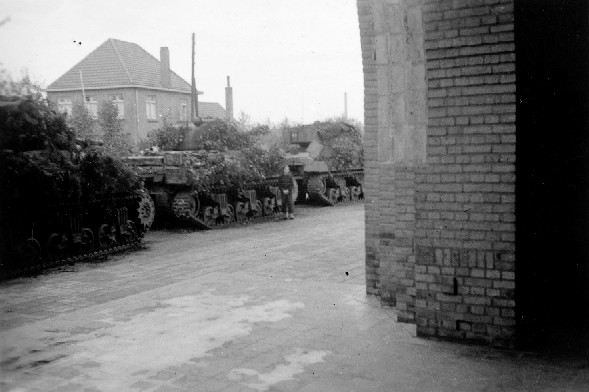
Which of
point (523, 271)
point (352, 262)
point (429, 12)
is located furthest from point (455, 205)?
point (352, 262)

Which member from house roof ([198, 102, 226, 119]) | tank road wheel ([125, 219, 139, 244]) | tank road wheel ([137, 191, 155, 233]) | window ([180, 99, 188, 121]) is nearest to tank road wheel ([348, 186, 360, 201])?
tank road wheel ([137, 191, 155, 233])

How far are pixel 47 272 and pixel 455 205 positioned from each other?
7782mm

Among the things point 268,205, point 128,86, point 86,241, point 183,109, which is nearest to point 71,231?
point 86,241

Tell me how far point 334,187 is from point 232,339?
19.1 metres

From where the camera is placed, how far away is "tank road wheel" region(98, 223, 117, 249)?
12.9m

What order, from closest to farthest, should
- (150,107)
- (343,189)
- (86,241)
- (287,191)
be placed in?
(86,241)
(287,191)
(343,189)
(150,107)

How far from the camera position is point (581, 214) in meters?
7.04

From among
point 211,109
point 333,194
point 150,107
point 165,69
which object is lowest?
point 333,194

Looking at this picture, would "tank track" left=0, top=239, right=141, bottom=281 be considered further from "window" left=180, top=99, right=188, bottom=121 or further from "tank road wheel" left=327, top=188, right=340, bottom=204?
"window" left=180, top=99, right=188, bottom=121

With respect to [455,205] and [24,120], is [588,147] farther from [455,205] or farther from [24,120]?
[24,120]

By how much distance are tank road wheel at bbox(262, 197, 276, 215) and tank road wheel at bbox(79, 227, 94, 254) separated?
773 cm

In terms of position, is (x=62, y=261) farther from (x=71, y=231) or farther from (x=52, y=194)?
(x=52, y=194)

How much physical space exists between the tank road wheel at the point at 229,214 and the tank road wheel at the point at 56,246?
6451 mm

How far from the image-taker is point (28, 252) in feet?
35.8
